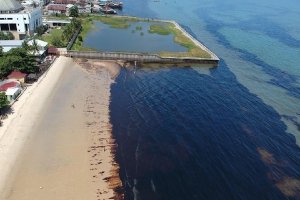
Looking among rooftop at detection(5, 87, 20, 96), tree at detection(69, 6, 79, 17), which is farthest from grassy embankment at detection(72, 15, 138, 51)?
rooftop at detection(5, 87, 20, 96)

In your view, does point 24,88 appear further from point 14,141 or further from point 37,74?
point 14,141

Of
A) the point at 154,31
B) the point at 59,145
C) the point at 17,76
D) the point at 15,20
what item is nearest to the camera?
the point at 59,145

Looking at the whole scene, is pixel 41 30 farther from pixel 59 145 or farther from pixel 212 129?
A: pixel 212 129

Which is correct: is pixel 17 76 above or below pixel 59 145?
above

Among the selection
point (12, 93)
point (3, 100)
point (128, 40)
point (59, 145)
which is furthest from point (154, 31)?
point (59, 145)

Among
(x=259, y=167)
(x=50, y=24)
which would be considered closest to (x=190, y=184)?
(x=259, y=167)

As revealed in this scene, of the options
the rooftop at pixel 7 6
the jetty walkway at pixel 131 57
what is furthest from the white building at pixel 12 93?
the rooftop at pixel 7 6
